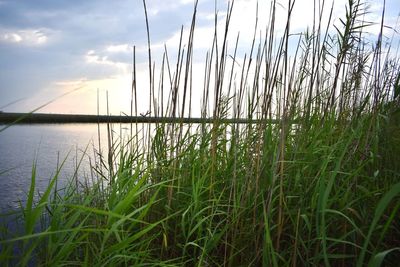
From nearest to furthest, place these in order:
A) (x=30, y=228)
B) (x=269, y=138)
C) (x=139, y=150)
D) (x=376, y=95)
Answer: (x=30, y=228)
(x=376, y=95)
(x=269, y=138)
(x=139, y=150)

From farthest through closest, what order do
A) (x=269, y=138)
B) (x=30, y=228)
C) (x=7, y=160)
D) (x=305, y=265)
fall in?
(x=7, y=160)
(x=269, y=138)
(x=305, y=265)
(x=30, y=228)

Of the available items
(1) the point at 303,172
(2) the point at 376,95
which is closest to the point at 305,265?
(1) the point at 303,172

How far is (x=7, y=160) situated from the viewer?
7883 mm

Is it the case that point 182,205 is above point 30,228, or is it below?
below

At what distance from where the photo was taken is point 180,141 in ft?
7.32

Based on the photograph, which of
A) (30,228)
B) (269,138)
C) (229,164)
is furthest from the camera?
(229,164)

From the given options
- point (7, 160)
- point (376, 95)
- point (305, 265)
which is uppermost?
point (376, 95)

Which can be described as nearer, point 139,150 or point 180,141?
point 180,141

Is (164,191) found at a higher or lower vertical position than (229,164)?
lower

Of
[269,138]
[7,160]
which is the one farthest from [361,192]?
[7,160]

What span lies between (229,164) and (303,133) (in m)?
0.51

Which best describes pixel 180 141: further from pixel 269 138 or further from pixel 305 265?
pixel 305 265

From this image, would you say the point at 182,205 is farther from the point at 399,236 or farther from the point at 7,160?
the point at 7,160

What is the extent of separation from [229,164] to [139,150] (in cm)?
76
